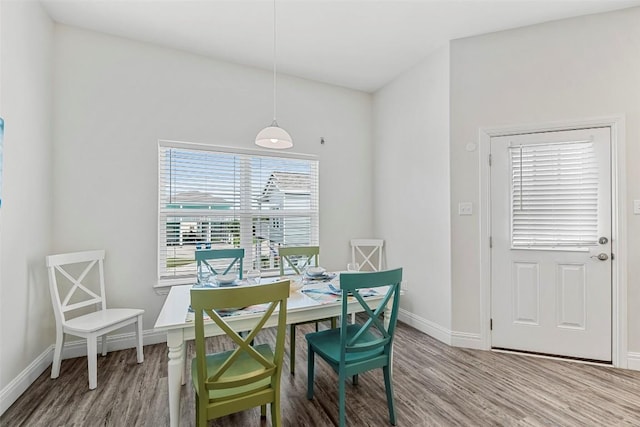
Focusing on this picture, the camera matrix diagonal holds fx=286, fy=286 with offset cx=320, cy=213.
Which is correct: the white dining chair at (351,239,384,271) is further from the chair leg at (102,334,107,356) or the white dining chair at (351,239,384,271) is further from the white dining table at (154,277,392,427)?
the chair leg at (102,334,107,356)

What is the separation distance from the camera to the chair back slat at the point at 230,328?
1300 millimetres

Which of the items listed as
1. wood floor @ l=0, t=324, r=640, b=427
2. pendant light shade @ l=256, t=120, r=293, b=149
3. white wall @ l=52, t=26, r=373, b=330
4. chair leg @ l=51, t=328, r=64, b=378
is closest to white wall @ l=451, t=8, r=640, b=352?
wood floor @ l=0, t=324, r=640, b=427

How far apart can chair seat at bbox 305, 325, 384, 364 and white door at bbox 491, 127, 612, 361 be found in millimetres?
1651

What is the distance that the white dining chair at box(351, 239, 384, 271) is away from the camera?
153 inches

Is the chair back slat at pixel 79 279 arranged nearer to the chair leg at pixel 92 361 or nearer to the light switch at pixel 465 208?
the chair leg at pixel 92 361

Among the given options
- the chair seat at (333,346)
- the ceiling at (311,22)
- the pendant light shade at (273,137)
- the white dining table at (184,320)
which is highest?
the ceiling at (311,22)

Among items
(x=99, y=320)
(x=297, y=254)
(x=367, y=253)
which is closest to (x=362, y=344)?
(x=297, y=254)

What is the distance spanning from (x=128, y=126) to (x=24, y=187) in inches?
38.8

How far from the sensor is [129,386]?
85.9 inches

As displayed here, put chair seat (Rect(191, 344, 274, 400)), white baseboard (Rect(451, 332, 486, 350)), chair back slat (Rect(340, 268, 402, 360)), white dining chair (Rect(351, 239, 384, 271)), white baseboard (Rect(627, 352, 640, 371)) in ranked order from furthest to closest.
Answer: white dining chair (Rect(351, 239, 384, 271))
white baseboard (Rect(451, 332, 486, 350))
white baseboard (Rect(627, 352, 640, 371))
chair back slat (Rect(340, 268, 402, 360))
chair seat (Rect(191, 344, 274, 400))

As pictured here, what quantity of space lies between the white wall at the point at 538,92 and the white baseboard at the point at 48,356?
312 cm

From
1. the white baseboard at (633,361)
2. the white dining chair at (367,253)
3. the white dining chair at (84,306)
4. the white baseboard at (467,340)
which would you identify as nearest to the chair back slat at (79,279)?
the white dining chair at (84,306)

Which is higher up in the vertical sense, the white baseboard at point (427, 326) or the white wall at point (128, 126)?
the white wall at point (128, 126)

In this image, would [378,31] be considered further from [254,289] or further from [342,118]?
[254,289]
